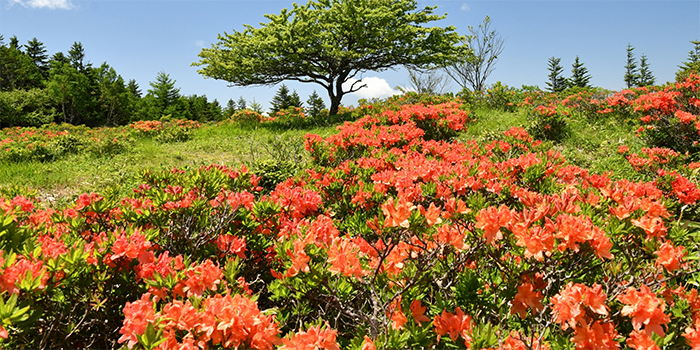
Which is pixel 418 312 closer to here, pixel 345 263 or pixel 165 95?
pixel 345 263

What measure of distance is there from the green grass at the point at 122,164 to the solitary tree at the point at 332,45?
362 centimetres

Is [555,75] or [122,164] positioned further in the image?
[555,75]

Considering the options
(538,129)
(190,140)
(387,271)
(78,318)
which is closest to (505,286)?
(387,271)

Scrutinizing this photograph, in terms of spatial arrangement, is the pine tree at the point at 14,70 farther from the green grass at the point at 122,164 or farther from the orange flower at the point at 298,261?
the orange flower at the point at 298,261

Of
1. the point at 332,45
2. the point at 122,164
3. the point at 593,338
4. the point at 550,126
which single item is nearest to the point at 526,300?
the point at 593,338

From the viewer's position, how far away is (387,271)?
1.55 meters

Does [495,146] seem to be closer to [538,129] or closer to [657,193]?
[657,193]

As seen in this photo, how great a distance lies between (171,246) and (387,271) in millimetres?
1348

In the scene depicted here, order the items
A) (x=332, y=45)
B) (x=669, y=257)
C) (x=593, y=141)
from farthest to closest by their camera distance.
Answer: (x=332, y=45) < (x=593, y=141) < (x=669, y=257)

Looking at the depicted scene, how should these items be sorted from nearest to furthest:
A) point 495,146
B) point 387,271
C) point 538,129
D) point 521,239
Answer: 1. point 521,239
2. point 387,271
3. point 495,146
4. point 538,129

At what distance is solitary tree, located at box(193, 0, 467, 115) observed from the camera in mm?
12492

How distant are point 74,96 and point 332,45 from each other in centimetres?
3286

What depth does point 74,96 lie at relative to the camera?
109 feet

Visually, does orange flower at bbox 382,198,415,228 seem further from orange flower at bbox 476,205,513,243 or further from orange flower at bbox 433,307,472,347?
orange flower at bbox 433,307,472,347
